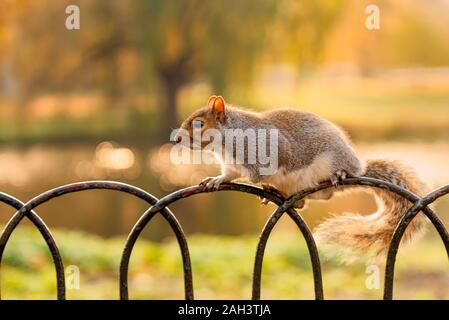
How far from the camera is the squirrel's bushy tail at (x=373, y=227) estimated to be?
1467mm

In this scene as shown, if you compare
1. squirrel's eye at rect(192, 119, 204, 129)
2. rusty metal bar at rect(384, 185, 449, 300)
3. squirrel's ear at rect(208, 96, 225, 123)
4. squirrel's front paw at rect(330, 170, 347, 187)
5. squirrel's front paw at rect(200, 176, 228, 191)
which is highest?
squirrel's ear at rect(208, 96, 225, 123)

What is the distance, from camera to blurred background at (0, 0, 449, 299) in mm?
4953

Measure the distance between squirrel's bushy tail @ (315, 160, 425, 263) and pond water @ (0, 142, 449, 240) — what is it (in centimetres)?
468

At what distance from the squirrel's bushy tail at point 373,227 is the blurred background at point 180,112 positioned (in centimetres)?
269

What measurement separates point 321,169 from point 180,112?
1006 cm

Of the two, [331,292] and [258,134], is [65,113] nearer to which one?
[331,292]

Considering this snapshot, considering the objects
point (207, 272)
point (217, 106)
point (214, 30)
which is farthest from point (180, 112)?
point (217, 106)

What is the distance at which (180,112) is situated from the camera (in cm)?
1159

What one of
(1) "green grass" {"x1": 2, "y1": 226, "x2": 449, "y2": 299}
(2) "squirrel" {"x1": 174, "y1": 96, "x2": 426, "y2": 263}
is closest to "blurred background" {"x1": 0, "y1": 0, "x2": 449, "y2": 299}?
(1) "green grass" {"x1": 2, "y1": 226, "x2": 449, "y2": 299}

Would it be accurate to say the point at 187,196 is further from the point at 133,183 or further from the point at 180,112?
the point at 180,112

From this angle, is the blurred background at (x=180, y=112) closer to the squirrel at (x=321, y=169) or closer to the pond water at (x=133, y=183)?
the pond water at (x=133, y=183)

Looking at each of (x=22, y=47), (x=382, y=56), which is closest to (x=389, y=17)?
(x=382, y=56)

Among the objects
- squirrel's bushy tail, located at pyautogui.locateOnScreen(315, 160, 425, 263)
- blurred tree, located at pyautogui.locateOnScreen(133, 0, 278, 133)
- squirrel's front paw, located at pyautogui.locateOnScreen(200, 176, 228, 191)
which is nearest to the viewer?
squirrel's front paw, located at pyautogui.locateOnScreen(200, 176, 228, 191)

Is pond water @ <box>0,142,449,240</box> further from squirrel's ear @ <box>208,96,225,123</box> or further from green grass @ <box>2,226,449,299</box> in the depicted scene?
squirrel's ear @ <box>208,96,225,123</box>
